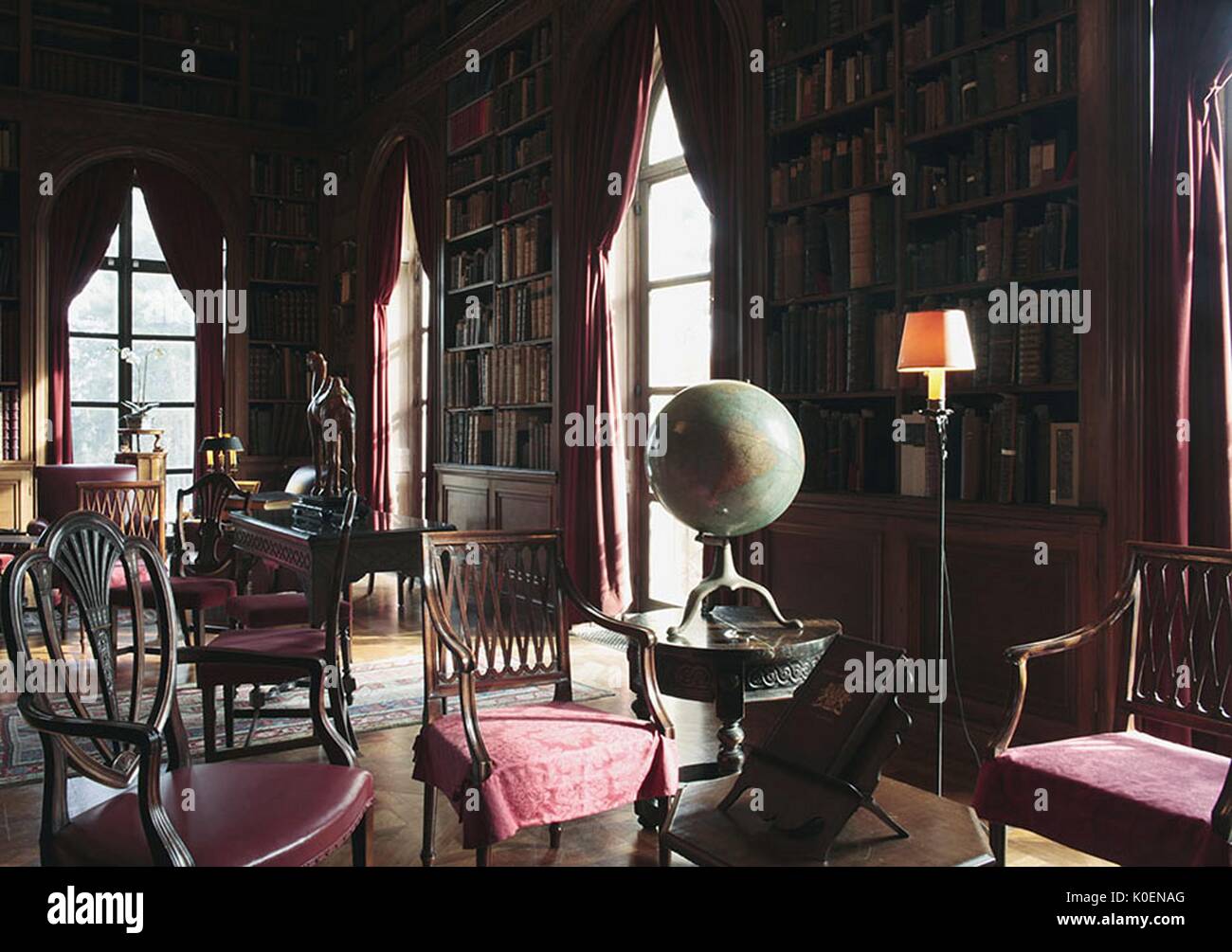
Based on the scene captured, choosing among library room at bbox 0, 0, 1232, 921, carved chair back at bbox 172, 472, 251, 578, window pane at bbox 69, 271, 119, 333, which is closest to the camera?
library room at bbox 0, 0, 1232, 921

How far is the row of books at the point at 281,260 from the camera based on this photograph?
32.2 feet

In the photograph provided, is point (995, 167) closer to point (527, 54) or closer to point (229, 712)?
point (229, 712)

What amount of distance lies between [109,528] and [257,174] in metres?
7.88

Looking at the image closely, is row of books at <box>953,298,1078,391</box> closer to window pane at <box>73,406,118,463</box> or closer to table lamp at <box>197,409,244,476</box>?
table lamp at <box>197,409,244,476</box>

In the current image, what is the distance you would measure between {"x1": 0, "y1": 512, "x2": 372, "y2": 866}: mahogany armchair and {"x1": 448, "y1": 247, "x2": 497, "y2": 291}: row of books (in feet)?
16.9

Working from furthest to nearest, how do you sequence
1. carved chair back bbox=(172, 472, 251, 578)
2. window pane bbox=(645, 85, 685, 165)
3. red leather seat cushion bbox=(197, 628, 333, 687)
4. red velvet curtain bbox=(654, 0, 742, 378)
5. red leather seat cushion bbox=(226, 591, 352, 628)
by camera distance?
1. window pane bbox=(645, 85, 685, 165)
2. carved chair back bbox=(172, 472, 251, 578)
3. red velvet curtain bbox=(654, 0, 742, 378)
4. red leather seat cushion bbox=(226, 591, 352, 628)
5. red leather seat cushion bbox=(197, 628, 333, 687)

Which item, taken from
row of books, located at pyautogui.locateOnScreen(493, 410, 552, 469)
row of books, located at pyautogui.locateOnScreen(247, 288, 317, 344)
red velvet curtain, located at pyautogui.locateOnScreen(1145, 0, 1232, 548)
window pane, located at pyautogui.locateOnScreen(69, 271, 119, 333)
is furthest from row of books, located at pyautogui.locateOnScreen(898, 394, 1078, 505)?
window pane, located at pyautogui.locateOnScreen(69, 271, 119, 333)

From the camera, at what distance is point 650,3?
5.93m

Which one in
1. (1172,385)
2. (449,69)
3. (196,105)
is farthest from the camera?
(196,105)

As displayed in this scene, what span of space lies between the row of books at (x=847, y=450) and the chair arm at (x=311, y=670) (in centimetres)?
268

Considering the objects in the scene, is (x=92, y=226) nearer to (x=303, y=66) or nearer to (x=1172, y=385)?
(x=303, y=66)

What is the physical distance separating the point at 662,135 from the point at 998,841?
15.9ft

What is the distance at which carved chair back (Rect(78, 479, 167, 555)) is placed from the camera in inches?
230
